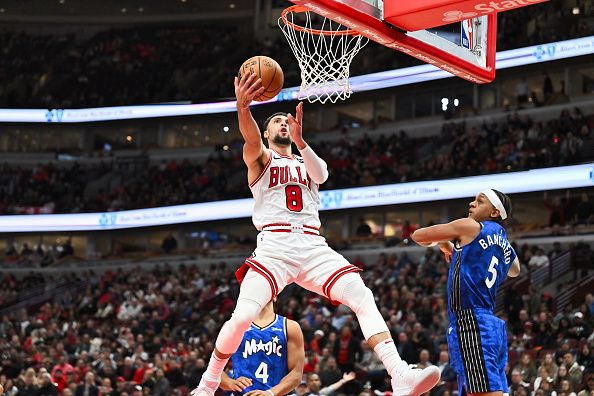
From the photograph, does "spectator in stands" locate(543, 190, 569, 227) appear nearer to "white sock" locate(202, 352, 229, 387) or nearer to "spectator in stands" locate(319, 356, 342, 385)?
"spectator in stands" locate(319, 356, 342, 385)

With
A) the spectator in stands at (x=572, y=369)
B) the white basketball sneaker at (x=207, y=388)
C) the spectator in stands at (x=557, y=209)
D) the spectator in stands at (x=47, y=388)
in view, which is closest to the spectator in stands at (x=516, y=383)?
the spectator in stands at (x=572, y=369)

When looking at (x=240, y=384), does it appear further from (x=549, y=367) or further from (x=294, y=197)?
(x=549, y=367)

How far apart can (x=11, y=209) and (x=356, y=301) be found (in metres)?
31.0

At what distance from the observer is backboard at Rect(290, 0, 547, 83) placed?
24.4 feet

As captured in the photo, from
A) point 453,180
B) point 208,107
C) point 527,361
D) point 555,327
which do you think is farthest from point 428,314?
point 208,107

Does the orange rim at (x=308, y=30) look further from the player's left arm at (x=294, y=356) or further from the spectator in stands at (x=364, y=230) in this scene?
the spectator in stands at (x=364, y=230)

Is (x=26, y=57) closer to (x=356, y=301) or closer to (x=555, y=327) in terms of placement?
(x=555, y=327)

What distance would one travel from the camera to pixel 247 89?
6980 mm

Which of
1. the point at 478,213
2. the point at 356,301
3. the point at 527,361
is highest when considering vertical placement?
the point at 478,213

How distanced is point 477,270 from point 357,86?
25.5 m

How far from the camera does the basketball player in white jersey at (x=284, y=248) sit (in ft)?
22.8

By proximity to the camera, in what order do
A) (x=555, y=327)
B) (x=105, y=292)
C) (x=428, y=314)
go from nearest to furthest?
(x=555, y=327) → (x=428, y=314) → (x=105, y=292)

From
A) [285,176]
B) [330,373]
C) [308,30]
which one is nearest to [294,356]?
[285,176]

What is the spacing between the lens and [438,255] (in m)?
23.4
